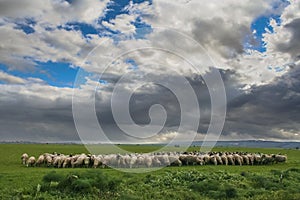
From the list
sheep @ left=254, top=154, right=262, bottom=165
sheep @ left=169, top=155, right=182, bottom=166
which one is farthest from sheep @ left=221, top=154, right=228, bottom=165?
sheep @ left=169, top=155, right=182, bottom=166

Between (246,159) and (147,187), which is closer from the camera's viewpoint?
(147,187)

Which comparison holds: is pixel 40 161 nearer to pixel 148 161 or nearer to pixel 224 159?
pixel 148 161

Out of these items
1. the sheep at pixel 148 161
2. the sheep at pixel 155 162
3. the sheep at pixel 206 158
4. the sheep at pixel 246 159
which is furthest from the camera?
the sheep at pixel 246 159

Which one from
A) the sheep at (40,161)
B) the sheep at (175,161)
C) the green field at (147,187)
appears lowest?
the green field at (147,187)

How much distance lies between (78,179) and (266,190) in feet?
29.7

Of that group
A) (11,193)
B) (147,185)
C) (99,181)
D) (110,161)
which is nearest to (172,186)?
(147,185)

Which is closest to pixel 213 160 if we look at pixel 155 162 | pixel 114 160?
pixel 155 162

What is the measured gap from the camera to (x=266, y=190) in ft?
60.2

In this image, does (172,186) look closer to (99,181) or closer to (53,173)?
(99,181)

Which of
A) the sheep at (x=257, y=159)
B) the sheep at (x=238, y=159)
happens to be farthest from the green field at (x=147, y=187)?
the sheep at (x=257, y=159)

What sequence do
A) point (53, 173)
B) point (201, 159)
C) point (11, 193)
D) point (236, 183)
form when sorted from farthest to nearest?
point (201, 159), point (236, 183), point (53, 173), point (11, 193)

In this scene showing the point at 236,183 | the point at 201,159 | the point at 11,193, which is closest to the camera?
the point at 11,193

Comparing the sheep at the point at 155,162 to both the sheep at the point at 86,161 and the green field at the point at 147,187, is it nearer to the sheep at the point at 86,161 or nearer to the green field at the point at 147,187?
the sheep at the point at 86,161

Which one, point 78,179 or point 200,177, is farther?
point 200,177
